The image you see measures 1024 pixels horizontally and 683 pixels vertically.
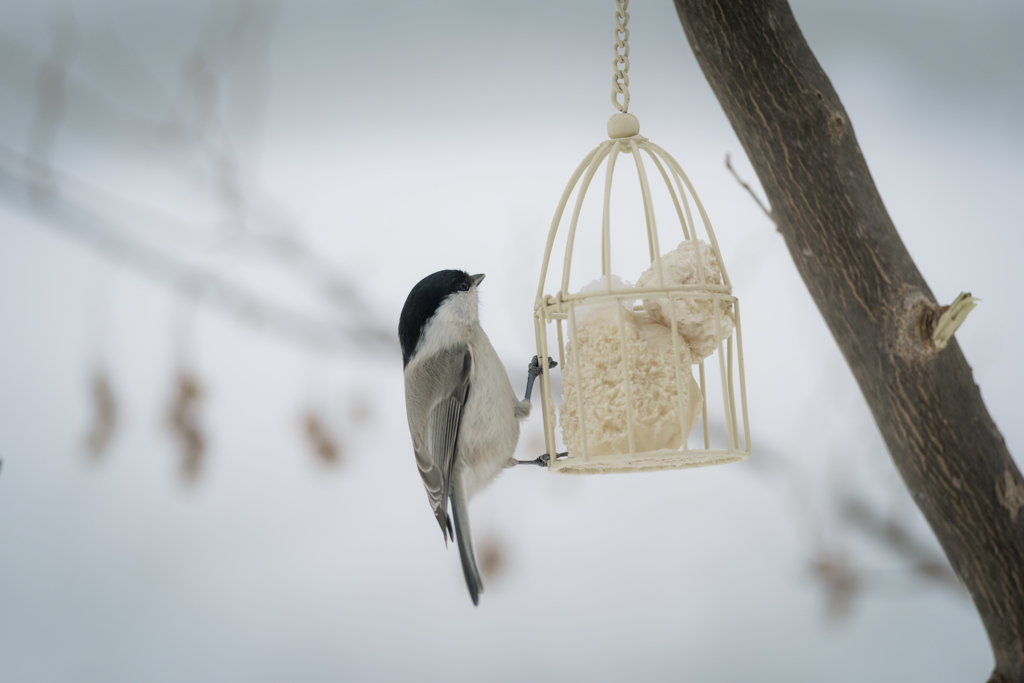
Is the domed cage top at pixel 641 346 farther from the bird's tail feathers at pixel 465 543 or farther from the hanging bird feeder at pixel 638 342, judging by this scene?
the bird's tail feathers at pixel 465 543

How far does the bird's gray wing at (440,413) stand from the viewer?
156 centimetres

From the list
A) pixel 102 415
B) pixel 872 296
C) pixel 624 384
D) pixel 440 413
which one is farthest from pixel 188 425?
pixel 872 296

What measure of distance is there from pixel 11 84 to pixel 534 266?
4.74 ft

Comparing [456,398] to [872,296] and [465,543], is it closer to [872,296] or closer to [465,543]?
[465,543]

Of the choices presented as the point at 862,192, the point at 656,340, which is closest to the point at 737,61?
the point at 862,192

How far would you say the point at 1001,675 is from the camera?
1.12m

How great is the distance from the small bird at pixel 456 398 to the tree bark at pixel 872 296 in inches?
24.1

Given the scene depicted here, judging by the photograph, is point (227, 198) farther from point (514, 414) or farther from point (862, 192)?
point (862, 192)

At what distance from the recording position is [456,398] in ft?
5.11

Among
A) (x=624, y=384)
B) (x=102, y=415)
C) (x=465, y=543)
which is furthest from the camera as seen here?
(x=102, y=415)

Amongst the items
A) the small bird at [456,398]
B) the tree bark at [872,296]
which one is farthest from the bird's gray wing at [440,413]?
the tree bark at [872,296]

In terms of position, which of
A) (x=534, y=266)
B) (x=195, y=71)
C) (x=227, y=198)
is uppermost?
(x=195, y=71)

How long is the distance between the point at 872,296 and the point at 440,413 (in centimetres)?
87

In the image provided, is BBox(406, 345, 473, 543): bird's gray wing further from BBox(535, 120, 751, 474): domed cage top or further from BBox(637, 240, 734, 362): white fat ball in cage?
BBox(637, 240, 734, 362): white fat ball in cage
